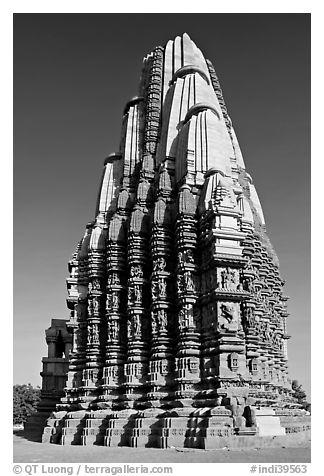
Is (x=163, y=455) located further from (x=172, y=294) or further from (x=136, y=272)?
(x=136, y=272)

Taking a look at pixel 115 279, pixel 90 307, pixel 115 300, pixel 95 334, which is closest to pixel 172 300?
pixel 115 300

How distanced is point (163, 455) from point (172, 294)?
7.38 m

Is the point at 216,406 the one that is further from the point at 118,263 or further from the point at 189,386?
the point at 118,263

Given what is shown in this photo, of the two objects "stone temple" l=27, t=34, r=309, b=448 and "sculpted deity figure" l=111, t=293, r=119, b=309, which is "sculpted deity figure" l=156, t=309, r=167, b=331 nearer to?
"stone temple" l=27, t=34, r=309, b=448

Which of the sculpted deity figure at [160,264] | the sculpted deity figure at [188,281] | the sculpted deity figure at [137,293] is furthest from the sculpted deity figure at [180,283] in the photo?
the sculpted deity figure at [137,293]

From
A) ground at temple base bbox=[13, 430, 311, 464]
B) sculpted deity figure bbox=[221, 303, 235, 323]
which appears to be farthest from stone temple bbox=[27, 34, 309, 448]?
ground at temple base bbox=[13, 430, 311, 464]

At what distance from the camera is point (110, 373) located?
869 inches

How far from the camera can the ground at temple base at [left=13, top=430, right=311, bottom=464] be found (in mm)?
13617

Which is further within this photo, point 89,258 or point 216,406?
point 89,258

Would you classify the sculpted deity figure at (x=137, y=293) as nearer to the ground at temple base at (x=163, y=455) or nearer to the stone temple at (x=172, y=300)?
the stone temple at (x=172, y=300)

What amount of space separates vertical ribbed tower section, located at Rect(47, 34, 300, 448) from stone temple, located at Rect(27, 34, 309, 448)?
54 millimetres

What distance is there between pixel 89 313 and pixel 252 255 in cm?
781
